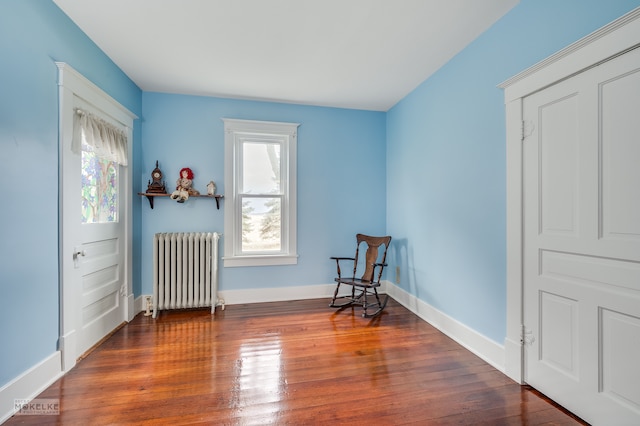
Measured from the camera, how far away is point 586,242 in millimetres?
1718

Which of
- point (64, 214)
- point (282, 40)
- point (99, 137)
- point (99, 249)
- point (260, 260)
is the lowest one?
point (260, 260)

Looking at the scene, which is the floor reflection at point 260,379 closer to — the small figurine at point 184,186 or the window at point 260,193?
the window at point 260,193

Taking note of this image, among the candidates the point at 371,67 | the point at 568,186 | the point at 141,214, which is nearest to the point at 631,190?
the point at 568,186

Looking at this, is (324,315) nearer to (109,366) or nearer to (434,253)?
(434,253)

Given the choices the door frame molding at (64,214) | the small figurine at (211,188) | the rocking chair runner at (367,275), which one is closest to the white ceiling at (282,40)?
the door frame molding at (64,214)

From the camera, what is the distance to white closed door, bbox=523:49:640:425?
1.53 m

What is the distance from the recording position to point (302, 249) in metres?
4.10

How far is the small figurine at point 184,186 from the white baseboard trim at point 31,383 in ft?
6.17

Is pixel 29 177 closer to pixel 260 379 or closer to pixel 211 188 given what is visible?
pixel 211 188

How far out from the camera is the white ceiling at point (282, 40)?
7.10ft

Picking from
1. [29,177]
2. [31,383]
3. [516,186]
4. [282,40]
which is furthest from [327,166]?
[31,383]

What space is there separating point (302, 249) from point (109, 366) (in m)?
2.37

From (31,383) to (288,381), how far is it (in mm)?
1642

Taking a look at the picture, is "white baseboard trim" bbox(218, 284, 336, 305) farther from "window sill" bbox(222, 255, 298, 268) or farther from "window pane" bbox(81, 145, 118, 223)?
"window pane" bbox(81, 145, 118, 223)
